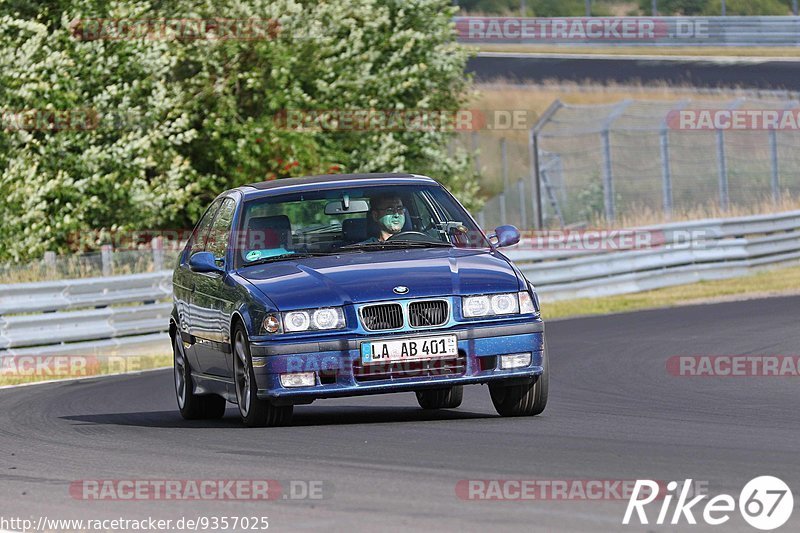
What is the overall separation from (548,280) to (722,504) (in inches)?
734

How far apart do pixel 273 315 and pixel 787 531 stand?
4.43 meters

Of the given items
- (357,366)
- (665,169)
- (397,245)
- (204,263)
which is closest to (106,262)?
(665,169)

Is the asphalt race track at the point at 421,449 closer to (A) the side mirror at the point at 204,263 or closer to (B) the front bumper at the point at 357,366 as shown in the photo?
(B) the front bumper at the point at 357,366

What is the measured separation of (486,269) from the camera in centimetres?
1020

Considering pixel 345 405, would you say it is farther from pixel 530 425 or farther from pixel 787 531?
pixel 787 531

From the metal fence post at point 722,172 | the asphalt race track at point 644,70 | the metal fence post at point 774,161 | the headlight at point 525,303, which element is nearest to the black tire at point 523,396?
the headlight at point 525,303

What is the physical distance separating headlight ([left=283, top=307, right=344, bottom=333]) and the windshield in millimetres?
984

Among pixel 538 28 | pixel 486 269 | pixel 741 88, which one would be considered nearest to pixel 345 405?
pixel 486 269

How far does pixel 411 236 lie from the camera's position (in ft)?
36.1

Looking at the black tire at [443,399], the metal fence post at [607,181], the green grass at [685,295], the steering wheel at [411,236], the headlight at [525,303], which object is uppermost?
the steering wheel at [411,236]

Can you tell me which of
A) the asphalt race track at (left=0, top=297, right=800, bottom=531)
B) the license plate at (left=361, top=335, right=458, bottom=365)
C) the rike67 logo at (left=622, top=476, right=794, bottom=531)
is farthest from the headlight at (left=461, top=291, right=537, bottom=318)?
the rike67 logo at (left=622, top=476, right=794, bottom=531)

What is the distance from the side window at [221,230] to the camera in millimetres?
11422

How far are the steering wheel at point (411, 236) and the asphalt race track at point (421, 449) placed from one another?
3.81 ft

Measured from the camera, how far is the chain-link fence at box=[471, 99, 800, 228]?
101 feet
